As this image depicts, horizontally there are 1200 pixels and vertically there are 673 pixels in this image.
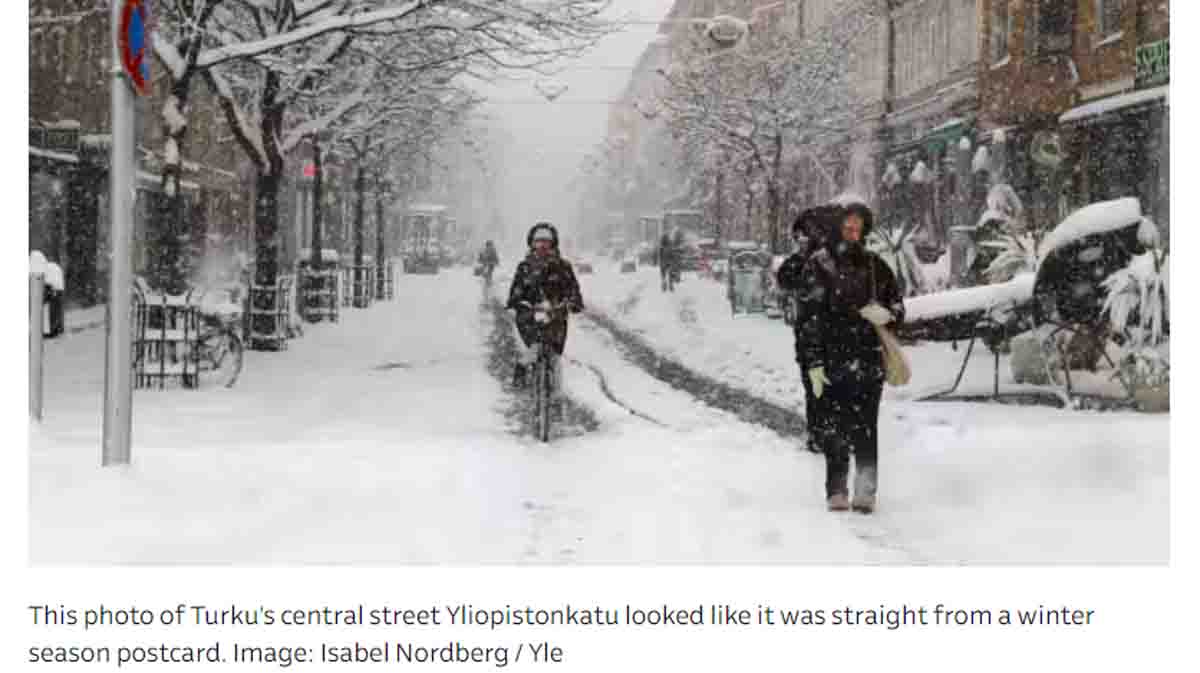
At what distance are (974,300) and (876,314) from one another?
237 inches

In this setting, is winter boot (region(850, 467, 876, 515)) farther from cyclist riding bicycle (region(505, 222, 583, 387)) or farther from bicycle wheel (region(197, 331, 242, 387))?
bicycle wheel (region(197, 331, 242, 387))

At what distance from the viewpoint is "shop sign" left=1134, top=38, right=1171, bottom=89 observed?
15.7m

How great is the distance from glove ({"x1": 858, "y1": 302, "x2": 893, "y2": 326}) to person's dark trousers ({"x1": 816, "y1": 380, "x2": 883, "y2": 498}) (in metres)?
0.33

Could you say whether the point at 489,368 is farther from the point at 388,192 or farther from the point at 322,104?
the point at 388,192

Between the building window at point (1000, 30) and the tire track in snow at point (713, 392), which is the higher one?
the building window at point (1000, 30)

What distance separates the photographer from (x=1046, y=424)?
34.2ft

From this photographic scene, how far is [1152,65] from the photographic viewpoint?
640 inches

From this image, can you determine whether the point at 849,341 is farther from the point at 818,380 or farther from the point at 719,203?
the point at 719,203

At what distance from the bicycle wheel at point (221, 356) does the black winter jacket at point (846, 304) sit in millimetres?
7760

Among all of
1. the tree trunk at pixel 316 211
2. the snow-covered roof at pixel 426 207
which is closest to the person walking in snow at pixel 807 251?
the tree trunk at pixel 316 211

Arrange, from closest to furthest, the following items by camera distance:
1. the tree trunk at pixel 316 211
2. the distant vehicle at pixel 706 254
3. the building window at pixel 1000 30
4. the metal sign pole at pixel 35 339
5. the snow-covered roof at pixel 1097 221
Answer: the metal sign pole at pixel 35 339
the snow-covered roof at pixel 1097 221
the tree trunk at pixel 316 211
the building window at pixel 1000 30
the distant vehicle at pixel 706 254

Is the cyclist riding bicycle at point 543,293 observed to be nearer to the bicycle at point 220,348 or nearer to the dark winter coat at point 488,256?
the bicycle at point 220,348

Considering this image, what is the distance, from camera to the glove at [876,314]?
7.14 m

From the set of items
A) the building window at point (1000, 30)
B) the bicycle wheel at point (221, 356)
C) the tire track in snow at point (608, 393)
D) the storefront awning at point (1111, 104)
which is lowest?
→ the tire track in snow at point (608, 393)
